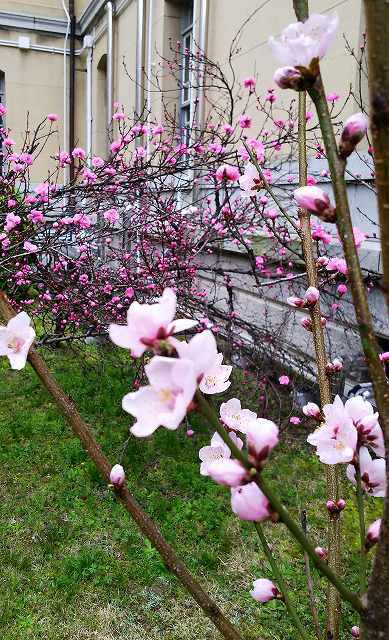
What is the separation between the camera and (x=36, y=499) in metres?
3.23

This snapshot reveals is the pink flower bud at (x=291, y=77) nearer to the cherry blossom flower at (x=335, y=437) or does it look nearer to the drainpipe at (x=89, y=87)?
the cherry blossom flower at (x=335, y=437)

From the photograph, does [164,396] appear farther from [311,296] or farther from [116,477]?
[311,296]

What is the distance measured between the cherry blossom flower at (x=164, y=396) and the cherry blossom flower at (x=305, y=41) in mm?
369

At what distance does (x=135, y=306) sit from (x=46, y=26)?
1266 centimetres

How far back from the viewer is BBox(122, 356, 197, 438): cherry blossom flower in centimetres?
48

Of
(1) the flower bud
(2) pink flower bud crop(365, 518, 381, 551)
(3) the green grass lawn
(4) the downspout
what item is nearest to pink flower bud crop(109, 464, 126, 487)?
(2) pink flower bud crop(365, 518, 381, 551)

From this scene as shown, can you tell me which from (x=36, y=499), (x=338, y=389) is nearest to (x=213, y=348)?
(x=36, y=499)

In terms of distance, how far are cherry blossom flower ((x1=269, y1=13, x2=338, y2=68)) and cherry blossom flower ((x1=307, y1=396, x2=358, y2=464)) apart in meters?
0.46

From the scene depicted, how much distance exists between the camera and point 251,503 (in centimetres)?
53

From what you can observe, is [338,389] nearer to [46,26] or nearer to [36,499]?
[36,499]

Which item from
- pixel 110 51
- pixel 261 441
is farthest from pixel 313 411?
pixel 110 51

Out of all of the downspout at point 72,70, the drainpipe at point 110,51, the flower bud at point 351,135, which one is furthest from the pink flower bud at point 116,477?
the downspout at point 72,70

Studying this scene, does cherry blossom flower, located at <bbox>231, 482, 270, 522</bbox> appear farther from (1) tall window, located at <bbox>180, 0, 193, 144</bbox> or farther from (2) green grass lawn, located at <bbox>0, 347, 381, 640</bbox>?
(1) tall window, located at <bbox>180, 0, 193, 144</bbox>

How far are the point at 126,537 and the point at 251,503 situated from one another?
2.64 m
